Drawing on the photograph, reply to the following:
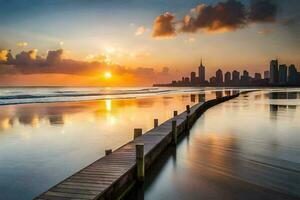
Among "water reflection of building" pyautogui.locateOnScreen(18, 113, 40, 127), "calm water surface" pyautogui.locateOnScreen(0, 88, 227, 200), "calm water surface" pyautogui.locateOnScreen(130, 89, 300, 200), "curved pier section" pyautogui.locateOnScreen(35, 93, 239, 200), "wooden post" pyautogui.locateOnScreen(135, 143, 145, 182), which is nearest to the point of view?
"curved pier section" pyautogui.locateOnScreen(35, 93, 239, 200)

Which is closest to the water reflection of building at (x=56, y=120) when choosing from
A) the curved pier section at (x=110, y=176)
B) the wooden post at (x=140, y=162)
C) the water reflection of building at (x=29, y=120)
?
the water reflection of building at (x=29, y=120)

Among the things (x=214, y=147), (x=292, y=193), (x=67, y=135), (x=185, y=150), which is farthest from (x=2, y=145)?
(x=292, y=193)

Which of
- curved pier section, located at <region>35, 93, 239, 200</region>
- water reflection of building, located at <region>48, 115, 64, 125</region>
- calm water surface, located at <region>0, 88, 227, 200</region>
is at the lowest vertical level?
calm water surface, located at <region>0, 88, 227, 200</region>

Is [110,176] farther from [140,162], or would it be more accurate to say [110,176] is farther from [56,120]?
[56,120]

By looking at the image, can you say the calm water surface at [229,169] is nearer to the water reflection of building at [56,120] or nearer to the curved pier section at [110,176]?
the curved pier section at [110,176]

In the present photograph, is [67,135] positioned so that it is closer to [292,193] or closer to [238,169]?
[238,169]

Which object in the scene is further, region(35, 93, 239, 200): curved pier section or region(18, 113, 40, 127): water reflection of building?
region(18, 113, 40, 127): water reflection of building

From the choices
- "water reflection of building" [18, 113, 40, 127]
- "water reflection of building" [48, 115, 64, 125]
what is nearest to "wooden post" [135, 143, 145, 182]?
"water reflection of building" [48, 115, 64, 125]

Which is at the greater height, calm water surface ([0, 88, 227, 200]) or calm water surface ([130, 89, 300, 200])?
calm water surface ([0, 88, 227, 200])

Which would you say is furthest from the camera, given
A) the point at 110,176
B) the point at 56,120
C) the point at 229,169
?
the point at 56,120

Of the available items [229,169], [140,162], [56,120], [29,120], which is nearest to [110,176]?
[140,162]

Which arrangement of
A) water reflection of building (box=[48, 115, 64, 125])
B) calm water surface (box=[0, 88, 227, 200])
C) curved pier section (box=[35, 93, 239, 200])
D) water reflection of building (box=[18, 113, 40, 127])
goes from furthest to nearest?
water reflection of building (box=[18, 113, 40, 127]) → water reflection of building (box=[48, 115, 64, 125]) → calm water surface (box=[0, 88, 227, 200]) → curved pier section (box=[35, 93, 239, 200])

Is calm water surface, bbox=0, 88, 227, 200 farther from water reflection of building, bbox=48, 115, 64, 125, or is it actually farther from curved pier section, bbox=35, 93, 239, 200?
curved pier section, bbox=35, 93, 239, 200

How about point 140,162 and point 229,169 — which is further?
point 229,169
